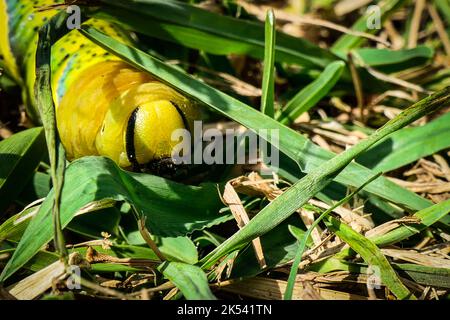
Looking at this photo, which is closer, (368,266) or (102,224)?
(368,266)

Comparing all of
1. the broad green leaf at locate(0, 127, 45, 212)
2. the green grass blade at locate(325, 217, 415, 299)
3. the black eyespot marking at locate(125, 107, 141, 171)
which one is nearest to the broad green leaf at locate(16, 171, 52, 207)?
the broad green leaf at locate(0, 127, 45, 212)

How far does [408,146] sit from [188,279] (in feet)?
Result: 2.42

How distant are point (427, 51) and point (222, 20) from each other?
66 cm

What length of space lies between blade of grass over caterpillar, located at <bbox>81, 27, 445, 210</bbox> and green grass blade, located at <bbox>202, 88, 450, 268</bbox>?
109 millimetres

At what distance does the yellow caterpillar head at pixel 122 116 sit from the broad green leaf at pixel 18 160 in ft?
0.40

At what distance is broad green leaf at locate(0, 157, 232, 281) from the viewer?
103cm

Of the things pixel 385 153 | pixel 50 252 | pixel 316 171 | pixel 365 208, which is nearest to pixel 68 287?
pixel 50 252

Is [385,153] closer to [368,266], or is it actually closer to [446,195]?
[446,195]

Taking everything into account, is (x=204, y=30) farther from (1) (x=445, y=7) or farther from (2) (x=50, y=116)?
(1) (x=445, y=7)

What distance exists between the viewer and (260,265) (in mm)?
1146

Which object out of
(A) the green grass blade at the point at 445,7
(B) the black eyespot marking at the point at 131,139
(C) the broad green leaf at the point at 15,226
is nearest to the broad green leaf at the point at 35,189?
(C) the broad green leaf at the point at 15,226

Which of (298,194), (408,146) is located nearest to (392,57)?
(408,146)

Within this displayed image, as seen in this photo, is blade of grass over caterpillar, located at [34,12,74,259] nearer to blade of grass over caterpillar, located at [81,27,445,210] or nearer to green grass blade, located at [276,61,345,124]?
blade of grass over caterpillar, located at [81,27,445,210]

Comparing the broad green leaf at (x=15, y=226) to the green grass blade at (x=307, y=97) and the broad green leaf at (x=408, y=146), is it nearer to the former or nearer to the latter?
the green grass blade at (x=307, y=97)
